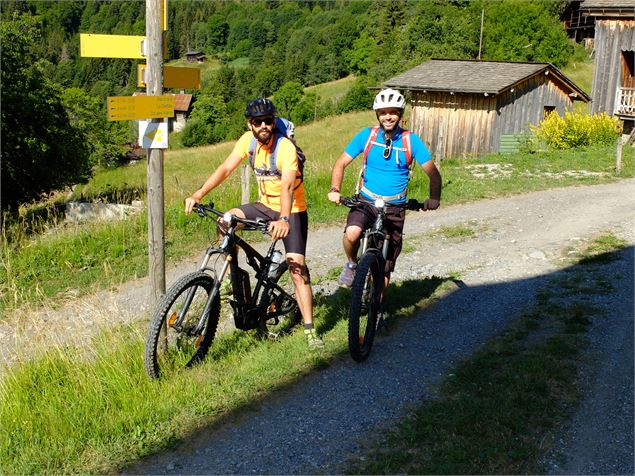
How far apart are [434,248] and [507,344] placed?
4310 millimetres

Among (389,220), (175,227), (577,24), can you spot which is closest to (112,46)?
(389,220)

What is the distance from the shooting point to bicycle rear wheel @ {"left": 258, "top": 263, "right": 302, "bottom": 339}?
5.92m

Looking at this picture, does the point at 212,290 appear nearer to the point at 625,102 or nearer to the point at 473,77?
A: the point at 473,77

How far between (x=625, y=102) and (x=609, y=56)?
6.43ft

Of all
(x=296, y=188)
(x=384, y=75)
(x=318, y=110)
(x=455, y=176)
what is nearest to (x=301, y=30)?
(x=318, y=110)

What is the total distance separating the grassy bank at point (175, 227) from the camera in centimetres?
940

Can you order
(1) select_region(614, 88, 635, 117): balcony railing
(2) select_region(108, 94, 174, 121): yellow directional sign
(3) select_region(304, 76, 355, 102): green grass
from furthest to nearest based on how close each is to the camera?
(3) select_region(304, 76, 355, 102): green grass < (1) select_region(614, 88, 635, 117): balcony railing < (2) select_region(108, 94, 174, 121): yellow directional sign

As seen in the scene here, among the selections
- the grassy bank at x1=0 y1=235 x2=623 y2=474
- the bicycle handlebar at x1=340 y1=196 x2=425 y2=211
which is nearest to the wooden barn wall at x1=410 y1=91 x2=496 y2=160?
the bicycle handlebar at x1=340 y1=196 x2=425 y2=211

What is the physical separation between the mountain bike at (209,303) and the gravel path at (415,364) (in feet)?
2.54

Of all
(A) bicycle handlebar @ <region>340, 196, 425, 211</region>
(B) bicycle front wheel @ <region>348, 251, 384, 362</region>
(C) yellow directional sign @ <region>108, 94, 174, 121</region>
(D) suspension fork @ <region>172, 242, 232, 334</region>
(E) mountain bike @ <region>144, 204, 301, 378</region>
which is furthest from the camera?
(A) bicycle handlebar @ <region>340, 196, 425, 211</region>

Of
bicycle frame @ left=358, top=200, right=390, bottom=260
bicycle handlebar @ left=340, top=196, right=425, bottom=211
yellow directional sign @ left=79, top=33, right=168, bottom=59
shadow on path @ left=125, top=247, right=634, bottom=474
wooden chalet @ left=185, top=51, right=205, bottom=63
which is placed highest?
wooden chalet @ left=185, top=51, right=205, bottom=63

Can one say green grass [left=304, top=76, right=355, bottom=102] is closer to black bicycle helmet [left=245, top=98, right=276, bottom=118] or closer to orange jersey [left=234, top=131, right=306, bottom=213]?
orange jersey [left=234, top=131, right=306, bottom=213]

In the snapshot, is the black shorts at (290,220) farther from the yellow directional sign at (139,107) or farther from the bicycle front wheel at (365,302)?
the yellow directional sign at (139,107)

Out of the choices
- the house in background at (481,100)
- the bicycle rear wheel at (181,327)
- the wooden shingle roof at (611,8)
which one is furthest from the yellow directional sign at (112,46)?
the wooden shingle roof at (611,8)
